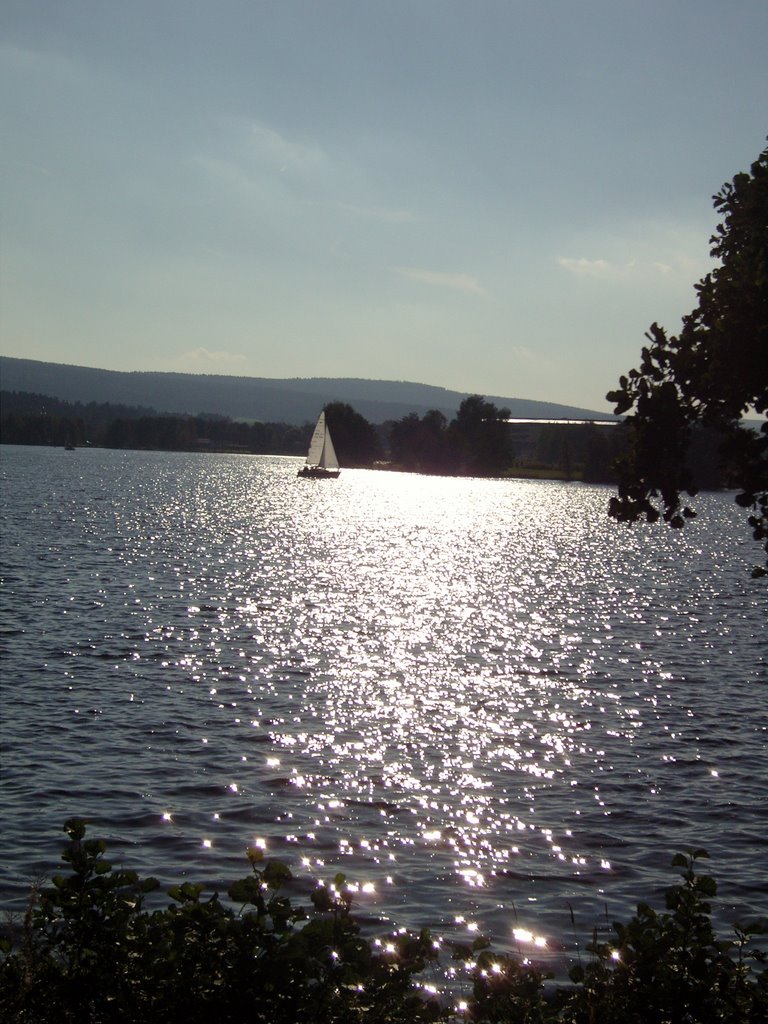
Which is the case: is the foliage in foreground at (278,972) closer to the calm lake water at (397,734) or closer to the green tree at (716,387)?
the green tree at (716,387)

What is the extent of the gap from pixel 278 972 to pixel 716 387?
6.65 meters

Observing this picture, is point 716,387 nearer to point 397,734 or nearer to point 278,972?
point 278,972

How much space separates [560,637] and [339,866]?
2836 cm

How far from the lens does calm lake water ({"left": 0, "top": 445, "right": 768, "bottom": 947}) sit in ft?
58.9

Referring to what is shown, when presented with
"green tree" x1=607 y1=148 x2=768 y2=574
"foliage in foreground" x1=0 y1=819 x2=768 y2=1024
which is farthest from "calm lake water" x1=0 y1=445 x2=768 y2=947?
"green tree" x1=607 y1=148 x2=768 y2=574

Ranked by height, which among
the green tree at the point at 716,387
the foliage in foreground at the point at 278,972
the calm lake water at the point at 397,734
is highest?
the green tree at the point at 716,387

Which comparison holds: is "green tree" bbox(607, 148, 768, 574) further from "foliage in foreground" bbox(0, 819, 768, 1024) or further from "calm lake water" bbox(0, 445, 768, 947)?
"calm lake water" bbox(0, 445, 768, 947)

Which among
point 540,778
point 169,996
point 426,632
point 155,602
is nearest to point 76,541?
point 155,602

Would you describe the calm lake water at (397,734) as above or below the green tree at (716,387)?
below

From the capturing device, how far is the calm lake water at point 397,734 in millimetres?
17938

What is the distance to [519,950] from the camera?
49.4 ft

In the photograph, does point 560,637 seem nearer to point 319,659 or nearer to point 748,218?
point 319,659

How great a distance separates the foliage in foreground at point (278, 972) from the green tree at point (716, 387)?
3.83m

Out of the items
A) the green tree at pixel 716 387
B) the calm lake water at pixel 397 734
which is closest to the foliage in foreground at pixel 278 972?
the green tree at pixel 716 387
